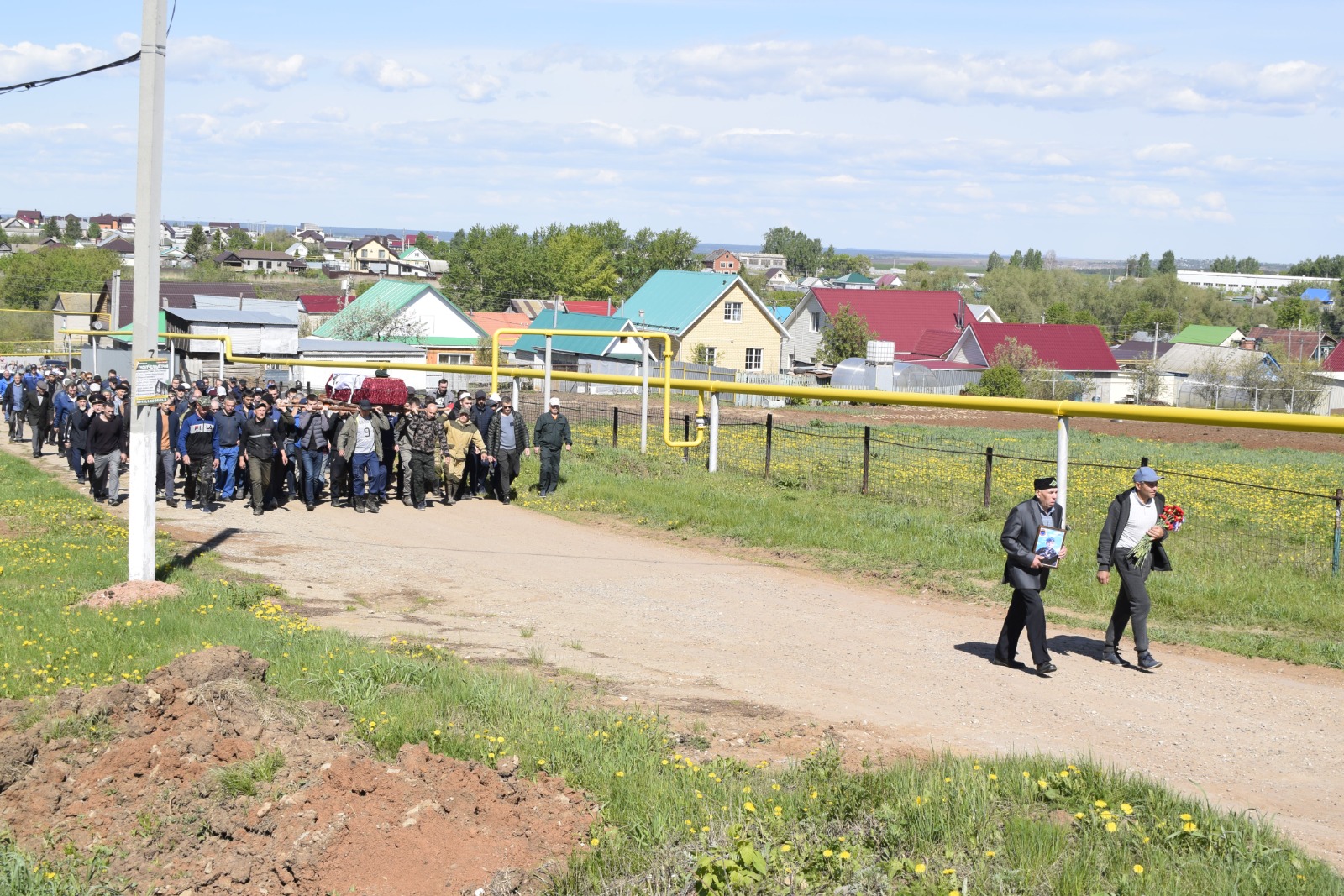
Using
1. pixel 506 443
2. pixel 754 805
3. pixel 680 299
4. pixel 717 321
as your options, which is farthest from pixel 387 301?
pixel 754 805

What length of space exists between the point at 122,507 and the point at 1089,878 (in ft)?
52.3

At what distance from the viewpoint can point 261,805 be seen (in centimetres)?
674

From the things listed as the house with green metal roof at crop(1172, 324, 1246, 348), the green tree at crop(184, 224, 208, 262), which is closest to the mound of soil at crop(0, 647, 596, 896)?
the house with green metal roof at crop(1172, 324, 1246, 348)

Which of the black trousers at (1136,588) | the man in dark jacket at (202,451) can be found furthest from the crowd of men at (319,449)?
the black trousers at (1136,588)

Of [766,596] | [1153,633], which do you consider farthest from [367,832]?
[1153,633]

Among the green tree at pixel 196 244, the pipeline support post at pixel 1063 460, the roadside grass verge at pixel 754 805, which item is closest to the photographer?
the roadside grass verge at pixel 754 805

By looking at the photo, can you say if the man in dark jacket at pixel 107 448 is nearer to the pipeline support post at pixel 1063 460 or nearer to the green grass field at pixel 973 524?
the green grass field at pixel 973 524

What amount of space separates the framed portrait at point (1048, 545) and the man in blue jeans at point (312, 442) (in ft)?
36.6

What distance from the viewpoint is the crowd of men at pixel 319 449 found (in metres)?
17.7

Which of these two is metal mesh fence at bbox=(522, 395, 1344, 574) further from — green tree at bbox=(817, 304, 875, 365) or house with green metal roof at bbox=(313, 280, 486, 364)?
green tree at bbox=(817, 304, 875, 365)

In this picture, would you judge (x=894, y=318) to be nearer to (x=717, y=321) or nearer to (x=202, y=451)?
(x=717, y=321)

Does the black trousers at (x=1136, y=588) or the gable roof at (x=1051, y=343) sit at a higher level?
the gable roof at (x=1051, y=343)

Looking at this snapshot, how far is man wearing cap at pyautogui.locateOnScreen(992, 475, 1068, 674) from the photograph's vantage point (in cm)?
998

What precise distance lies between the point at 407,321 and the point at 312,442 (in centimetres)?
5129
